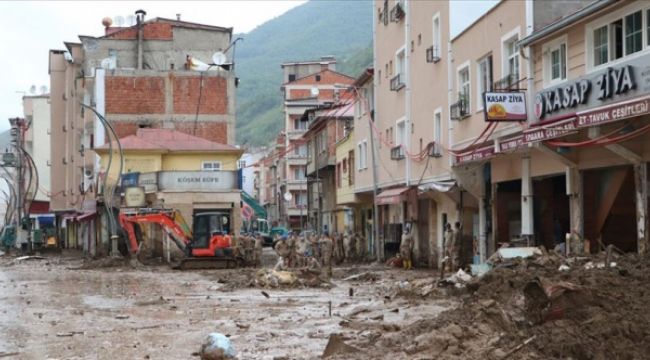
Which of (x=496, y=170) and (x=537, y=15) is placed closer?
(x=537, y=15)

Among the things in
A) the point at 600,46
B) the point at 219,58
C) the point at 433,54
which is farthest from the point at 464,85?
the point at 219,58

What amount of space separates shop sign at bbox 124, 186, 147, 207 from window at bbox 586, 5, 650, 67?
2937 centimetres

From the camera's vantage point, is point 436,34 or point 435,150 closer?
point 435,150

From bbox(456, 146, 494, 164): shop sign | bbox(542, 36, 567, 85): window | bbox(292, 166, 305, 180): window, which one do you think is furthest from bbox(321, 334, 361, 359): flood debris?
bbox(292, 166, 305, 180): window

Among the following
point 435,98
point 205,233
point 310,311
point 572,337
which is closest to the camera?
point 572,337

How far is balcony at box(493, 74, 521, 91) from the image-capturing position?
23.2 meters

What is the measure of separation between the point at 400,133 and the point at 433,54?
6752 millimetres

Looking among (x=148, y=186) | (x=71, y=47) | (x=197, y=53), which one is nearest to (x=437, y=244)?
(x=148, y=186)

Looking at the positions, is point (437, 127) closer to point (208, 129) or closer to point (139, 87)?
point (208, 129)

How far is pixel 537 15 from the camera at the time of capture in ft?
73.5

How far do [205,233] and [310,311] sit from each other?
68.0 feet

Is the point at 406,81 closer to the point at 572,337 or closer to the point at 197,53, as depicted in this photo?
the point at 572,337

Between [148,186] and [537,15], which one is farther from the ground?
[537,15]

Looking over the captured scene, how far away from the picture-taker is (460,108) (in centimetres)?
2769
